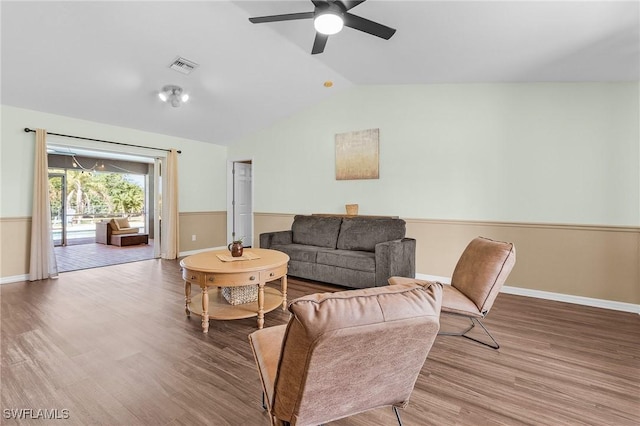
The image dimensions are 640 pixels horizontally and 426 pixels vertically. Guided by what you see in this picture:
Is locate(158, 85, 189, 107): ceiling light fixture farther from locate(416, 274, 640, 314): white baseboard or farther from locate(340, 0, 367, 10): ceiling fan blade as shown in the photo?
locate(416, 274, 640, 314): white baseboard

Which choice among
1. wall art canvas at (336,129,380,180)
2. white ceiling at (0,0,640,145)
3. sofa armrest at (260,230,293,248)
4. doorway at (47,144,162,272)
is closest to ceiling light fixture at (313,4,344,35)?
white ceiling at (0,0,640,145)

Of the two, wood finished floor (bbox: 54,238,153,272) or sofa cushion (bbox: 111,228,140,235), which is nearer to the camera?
→ wood finished floor (bbox: 54,238,153,272)

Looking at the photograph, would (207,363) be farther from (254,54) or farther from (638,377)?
(254,54)

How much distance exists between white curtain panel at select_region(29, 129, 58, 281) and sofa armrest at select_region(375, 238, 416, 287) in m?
4.57

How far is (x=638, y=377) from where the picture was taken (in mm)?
1878

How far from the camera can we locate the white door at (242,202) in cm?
660

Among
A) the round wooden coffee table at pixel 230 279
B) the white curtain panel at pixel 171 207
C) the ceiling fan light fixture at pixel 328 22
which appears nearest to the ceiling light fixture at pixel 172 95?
the white curtain panel at pixel 171 207

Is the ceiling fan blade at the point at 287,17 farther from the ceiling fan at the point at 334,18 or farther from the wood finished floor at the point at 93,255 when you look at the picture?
the wood finished floor at the point at 93,255

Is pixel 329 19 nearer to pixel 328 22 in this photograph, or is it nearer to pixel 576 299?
pixel 328 22

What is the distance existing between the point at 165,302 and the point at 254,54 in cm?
316

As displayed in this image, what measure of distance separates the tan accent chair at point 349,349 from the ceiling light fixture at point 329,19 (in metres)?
2.17

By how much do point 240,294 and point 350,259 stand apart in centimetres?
141

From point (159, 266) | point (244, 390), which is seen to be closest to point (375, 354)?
point (244, 390)

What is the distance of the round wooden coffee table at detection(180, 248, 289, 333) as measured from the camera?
8.02 feet
